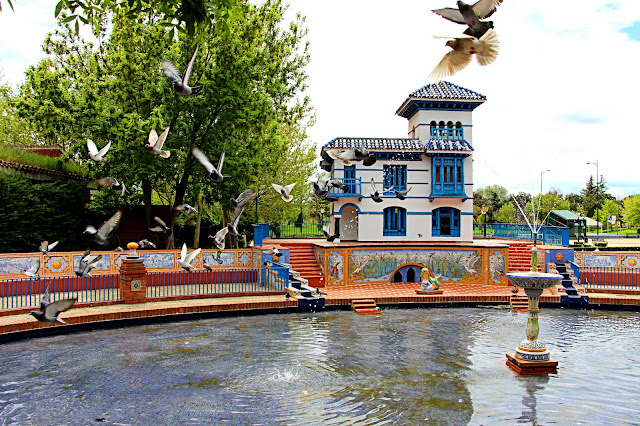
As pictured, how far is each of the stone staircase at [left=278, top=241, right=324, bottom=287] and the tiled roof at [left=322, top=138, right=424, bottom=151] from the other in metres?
6.01

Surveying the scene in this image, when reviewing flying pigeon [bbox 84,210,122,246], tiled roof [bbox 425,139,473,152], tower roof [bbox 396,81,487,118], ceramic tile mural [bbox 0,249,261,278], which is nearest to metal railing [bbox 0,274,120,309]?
ceramic tile mural [bbox 0,249,261,278]

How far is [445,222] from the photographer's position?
27.9 meters

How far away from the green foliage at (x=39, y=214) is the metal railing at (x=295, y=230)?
47.6ft

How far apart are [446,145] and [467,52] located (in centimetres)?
2279

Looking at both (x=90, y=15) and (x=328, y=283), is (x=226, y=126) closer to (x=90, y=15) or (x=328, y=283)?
(x=328, y=283)

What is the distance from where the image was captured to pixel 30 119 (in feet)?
66.0

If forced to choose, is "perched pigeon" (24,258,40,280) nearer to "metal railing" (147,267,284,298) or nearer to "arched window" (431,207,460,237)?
"metal railing" (147,267,284,298)

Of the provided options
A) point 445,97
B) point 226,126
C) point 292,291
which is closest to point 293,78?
point 226,126

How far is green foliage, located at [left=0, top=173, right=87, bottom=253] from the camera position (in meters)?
19.5

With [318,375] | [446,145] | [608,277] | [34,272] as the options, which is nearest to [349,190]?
[446,145]

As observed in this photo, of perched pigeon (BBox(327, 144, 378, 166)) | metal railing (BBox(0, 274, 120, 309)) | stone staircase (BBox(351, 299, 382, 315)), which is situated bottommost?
stone staircase (BBox(351, 299, 382, 315))

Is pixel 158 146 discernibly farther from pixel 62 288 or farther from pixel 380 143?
pixel 380 143

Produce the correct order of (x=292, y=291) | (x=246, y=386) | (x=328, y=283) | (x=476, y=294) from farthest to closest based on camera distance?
(x=328, y=283) < (x=476, y=294) < (x=292, y=291) < (x=246, y=386)

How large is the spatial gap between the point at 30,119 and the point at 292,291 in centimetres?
1304
